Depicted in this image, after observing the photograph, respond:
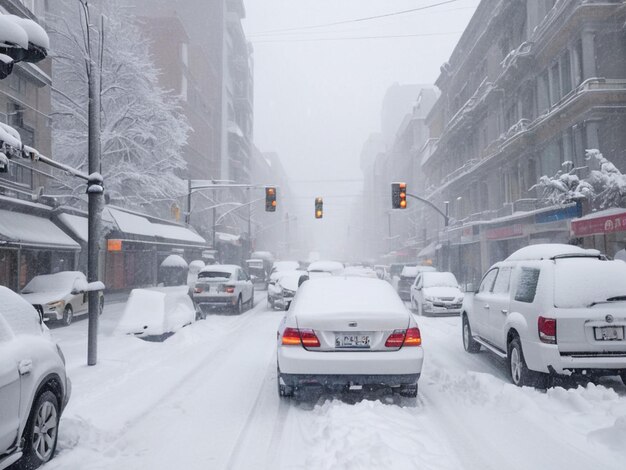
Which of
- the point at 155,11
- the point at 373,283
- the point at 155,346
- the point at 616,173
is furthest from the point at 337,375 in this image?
the point at 155,11

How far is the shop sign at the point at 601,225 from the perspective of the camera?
15.7 m

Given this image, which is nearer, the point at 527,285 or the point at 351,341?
the point at 351,341

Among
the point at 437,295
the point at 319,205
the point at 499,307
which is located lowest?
the point at 437,295

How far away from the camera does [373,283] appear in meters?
7.45

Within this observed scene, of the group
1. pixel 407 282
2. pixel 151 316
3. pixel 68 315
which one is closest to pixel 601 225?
pixel 407 282

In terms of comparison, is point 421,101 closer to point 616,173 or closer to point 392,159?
point 392,159

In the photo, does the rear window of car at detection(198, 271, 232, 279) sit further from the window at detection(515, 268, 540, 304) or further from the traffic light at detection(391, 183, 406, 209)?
the window at detection(515, 268, 540, 304)

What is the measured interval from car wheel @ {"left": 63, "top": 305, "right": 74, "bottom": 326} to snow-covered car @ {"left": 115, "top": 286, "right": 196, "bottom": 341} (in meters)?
4.78

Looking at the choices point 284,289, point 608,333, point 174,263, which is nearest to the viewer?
point 608,333

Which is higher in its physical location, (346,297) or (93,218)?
(93,218)

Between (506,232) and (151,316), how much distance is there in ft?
76.3

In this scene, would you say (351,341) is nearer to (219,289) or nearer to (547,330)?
(547,330)

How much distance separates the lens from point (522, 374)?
6.85 meters

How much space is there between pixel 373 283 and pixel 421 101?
77.2m
